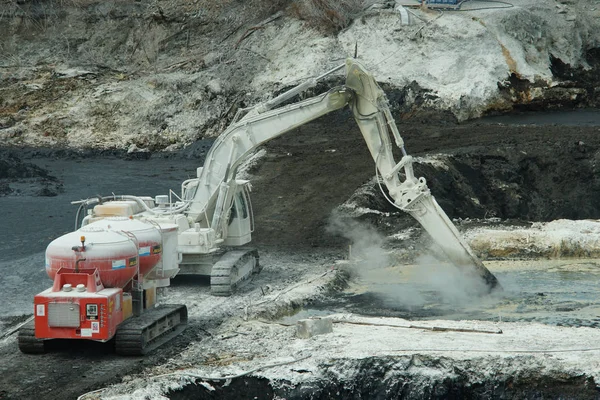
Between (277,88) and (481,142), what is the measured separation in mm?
10411

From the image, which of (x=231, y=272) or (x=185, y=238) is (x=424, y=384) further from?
(x=185, y=238)

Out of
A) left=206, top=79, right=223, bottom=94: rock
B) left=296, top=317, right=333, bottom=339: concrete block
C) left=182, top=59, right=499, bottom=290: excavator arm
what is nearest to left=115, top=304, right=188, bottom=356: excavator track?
left=296, top=317, right=333, bottom=339: concrete block

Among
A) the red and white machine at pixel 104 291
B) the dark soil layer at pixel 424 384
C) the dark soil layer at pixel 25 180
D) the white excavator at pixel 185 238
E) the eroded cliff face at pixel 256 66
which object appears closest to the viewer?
the dark soil layer at pixel 424 384

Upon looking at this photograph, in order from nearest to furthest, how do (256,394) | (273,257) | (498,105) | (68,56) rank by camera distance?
(256,394) < (273,257) < (498,105) < (68,56)

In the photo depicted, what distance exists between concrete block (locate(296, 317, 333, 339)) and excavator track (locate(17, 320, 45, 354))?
371 centimetres

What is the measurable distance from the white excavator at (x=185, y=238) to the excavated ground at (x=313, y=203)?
0.50 m

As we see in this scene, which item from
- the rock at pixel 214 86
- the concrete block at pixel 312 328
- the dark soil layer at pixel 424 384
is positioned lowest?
the dark soil layer at pixel 424 384

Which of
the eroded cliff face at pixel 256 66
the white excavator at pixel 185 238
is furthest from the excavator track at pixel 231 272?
the eroded cliff face at pixel 256 66

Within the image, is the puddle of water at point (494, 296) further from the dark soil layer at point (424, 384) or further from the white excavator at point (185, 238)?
the dark soil layer at point (424, 384)

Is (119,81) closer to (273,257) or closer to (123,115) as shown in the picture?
(123,115)

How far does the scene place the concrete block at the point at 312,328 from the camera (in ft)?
45.9

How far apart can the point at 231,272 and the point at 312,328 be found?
3713 millimetres

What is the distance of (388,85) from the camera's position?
36.4 meters

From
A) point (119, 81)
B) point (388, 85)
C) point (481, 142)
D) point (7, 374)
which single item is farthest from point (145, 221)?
point (119, 81)
